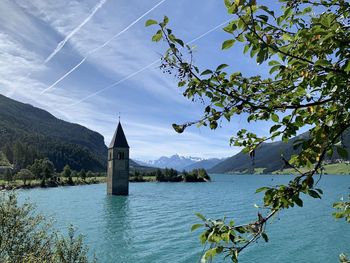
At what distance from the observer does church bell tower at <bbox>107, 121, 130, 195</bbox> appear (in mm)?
95744

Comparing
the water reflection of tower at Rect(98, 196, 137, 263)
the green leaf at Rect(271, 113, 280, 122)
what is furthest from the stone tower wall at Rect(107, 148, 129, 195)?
the green leaf at Rect(271, 113, 280, 122)

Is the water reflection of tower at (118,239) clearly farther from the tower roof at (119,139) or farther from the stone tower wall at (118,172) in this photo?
the tower roof at (119,139)

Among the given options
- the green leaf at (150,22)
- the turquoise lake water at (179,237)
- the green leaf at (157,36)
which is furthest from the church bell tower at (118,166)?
the green leaf at (150,22)

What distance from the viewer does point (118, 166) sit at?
320 feet

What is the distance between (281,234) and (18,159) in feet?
546

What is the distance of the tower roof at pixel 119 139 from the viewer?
100425 millimetres

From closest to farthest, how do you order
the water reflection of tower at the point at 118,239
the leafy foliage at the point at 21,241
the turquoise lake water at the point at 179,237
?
the leafy foliage at the point at 21,241
the water reflection of tower at the point at 118,239
the turquoise lake water at the point at 179,237

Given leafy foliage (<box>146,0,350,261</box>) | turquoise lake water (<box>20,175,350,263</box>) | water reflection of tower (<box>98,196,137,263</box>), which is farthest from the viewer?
turquoise lake water (<box>20,175,350,263</box>)

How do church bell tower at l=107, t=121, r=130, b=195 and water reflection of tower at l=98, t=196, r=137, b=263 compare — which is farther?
church bell tower at l=107, t=121, r=130, b=195

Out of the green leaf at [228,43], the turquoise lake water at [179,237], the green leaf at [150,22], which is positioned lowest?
the turquoise lake water at [179,237]

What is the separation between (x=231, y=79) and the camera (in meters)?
3.22

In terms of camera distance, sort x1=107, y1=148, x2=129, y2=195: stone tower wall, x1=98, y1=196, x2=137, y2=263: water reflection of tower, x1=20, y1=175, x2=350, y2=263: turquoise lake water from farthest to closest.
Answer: x1=107, y1=148, x2=129, y2=195: stone tower wall → x1=20, y1=175, x2=350, y2=263: turquoise lake water → x1=98, y1=196, x2=137, y2=263: water reflection of tower

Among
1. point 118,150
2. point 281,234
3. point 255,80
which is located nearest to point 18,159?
point 118,150

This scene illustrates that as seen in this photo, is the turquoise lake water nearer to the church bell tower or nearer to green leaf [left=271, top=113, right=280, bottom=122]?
green leaf [left=271, top=113, right=280, bottom=122]
